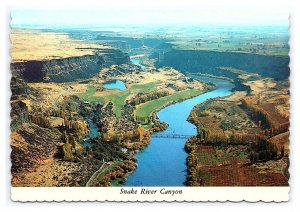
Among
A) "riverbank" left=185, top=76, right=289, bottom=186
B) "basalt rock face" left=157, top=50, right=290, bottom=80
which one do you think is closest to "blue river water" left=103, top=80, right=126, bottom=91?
"basalt rock face" left=157, top=50, right=290, bottom=80

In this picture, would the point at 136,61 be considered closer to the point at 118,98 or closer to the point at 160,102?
the point at 118,98

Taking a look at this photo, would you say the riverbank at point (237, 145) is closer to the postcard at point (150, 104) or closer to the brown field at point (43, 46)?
the postcard at point (150, 104)

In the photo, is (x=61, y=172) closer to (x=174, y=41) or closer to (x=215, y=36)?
(x=174, y=41)

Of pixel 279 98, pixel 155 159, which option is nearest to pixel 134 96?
pixel 155 159

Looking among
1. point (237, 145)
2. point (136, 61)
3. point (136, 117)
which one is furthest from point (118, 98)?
point (237, 145)
